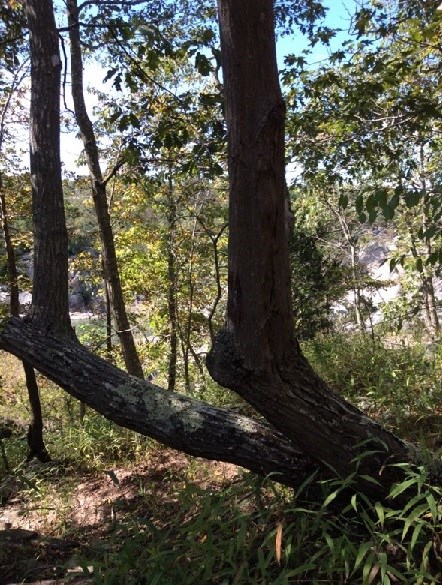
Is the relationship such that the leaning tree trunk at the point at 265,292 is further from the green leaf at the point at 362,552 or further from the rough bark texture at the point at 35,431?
the rough bark texture at the point at 35,431

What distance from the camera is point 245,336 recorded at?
6.85ft

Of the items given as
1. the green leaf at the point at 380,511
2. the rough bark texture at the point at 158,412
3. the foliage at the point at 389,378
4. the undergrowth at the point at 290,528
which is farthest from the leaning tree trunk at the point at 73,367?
the foliage at the point at 389,378

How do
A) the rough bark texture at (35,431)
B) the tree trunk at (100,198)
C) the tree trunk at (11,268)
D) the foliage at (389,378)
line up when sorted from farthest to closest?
the tree trunk at (100,198) → the tree trunk at (11,268) → the rough bark texture at (35,431) → the foliage at (389,378)

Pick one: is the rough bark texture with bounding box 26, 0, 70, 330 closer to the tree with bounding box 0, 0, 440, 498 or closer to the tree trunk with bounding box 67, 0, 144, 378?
the tree with bounding box 0, 0, 440, 498

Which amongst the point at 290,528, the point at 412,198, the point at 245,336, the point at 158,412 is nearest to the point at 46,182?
the point at 158,412

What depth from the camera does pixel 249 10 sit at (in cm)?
178

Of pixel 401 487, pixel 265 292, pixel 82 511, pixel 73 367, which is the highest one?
pixel 265 292

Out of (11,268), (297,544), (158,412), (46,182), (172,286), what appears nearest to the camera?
(297,544)

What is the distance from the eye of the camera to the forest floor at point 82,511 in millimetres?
2857

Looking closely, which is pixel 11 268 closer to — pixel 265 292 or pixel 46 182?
pixel 46 182

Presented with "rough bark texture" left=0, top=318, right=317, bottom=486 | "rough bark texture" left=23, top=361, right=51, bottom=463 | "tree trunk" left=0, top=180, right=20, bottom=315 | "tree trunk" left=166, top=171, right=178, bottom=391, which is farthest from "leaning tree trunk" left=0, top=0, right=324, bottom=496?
"tree trunk" left=166, top=171, right=178, bottom=391

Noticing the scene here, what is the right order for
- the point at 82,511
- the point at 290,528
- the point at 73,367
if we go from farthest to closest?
the point at 82,511 → the point at 73,367 → the point at 290,528

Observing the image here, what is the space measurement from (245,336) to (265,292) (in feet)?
0.70

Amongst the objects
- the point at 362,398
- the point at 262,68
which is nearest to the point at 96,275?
the point at 362,398
